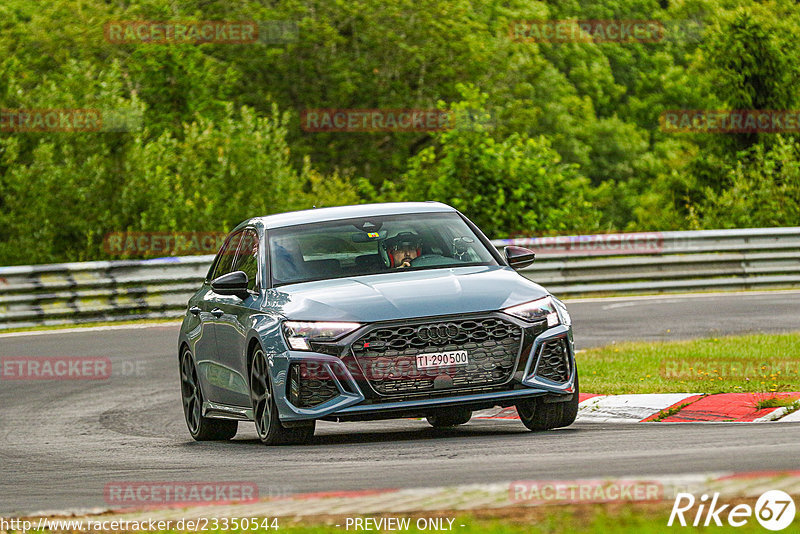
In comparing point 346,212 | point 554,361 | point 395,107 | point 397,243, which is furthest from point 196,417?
point 395,107

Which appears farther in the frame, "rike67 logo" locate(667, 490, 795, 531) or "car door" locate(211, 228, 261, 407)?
"car door" locate(211, 228, 261, 407)

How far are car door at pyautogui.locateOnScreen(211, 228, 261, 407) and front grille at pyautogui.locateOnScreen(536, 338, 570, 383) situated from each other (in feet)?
6.71

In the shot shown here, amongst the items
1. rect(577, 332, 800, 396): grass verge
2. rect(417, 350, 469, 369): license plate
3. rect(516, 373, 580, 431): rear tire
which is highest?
rect(417, 350, 469, 369): license plate

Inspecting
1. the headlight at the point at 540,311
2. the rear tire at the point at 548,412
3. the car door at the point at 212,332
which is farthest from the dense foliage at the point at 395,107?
the headlight at the point at 540,311

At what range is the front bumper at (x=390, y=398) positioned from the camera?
31.8 ft

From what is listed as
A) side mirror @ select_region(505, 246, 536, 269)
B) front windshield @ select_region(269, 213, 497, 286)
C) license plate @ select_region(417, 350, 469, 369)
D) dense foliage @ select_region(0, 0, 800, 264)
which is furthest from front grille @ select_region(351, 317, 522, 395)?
dense foliage @ select_region(0, 0, 800, 264)

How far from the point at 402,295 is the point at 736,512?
444cm

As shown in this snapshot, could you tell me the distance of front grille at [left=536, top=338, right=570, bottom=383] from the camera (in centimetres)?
1000

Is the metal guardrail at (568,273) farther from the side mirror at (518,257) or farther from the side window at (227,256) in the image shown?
the side mirror at (518,257)

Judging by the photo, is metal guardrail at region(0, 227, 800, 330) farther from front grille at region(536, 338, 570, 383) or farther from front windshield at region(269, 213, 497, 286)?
front grille at region(536, 338, 570, 383)

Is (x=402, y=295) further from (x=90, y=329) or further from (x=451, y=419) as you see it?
(x=90, y=329)

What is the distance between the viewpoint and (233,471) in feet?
29.1

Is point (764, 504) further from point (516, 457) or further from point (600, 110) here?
point (600, 110)

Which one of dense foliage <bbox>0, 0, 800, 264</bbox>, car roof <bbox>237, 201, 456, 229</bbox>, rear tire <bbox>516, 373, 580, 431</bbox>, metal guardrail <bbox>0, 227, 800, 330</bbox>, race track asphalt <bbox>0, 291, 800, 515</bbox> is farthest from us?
dense foliage <bbox>0, 0, 800, 264</bbox>
